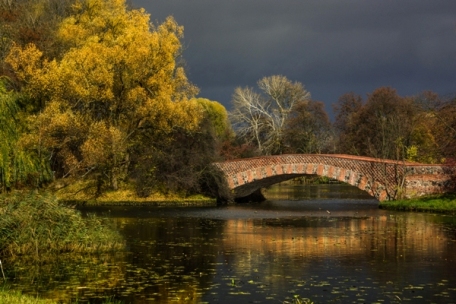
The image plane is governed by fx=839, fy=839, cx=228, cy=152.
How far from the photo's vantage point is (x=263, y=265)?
2072cm

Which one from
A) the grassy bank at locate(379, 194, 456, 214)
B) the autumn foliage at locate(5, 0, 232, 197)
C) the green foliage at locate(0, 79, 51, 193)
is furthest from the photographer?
the autumn foliage at locate(5, 0, 232, 197)

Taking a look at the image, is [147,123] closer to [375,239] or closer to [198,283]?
[375,239]

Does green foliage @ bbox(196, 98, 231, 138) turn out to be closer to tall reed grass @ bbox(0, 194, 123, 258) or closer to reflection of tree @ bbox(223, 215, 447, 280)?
reflection of tree @ bbox(223, 215, 447, 280)

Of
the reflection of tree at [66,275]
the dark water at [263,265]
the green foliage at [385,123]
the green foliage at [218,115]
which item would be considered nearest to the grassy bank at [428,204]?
the dark water at [263,265]

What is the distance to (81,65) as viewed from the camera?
43.8 meters

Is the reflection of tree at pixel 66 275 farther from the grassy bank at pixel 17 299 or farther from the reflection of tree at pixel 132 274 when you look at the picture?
the grassy bank at pixel 17 299

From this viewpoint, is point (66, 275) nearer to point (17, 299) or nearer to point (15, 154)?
point (17, 299)

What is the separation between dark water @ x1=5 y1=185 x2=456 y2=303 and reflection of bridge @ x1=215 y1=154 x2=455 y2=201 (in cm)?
959

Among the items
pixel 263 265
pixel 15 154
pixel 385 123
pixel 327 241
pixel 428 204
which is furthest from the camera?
pixel 385 123

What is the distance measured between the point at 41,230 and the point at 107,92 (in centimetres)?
2282

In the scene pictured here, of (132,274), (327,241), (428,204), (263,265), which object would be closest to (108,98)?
(428,204)

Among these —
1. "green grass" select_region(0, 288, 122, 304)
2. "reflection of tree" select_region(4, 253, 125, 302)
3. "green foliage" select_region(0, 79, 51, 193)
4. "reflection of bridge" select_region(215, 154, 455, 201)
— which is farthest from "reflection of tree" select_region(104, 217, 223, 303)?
"reflection of bridge" select_region(215, 154, 455, 201)

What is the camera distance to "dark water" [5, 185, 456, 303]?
663 inches

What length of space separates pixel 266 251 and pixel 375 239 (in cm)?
529
